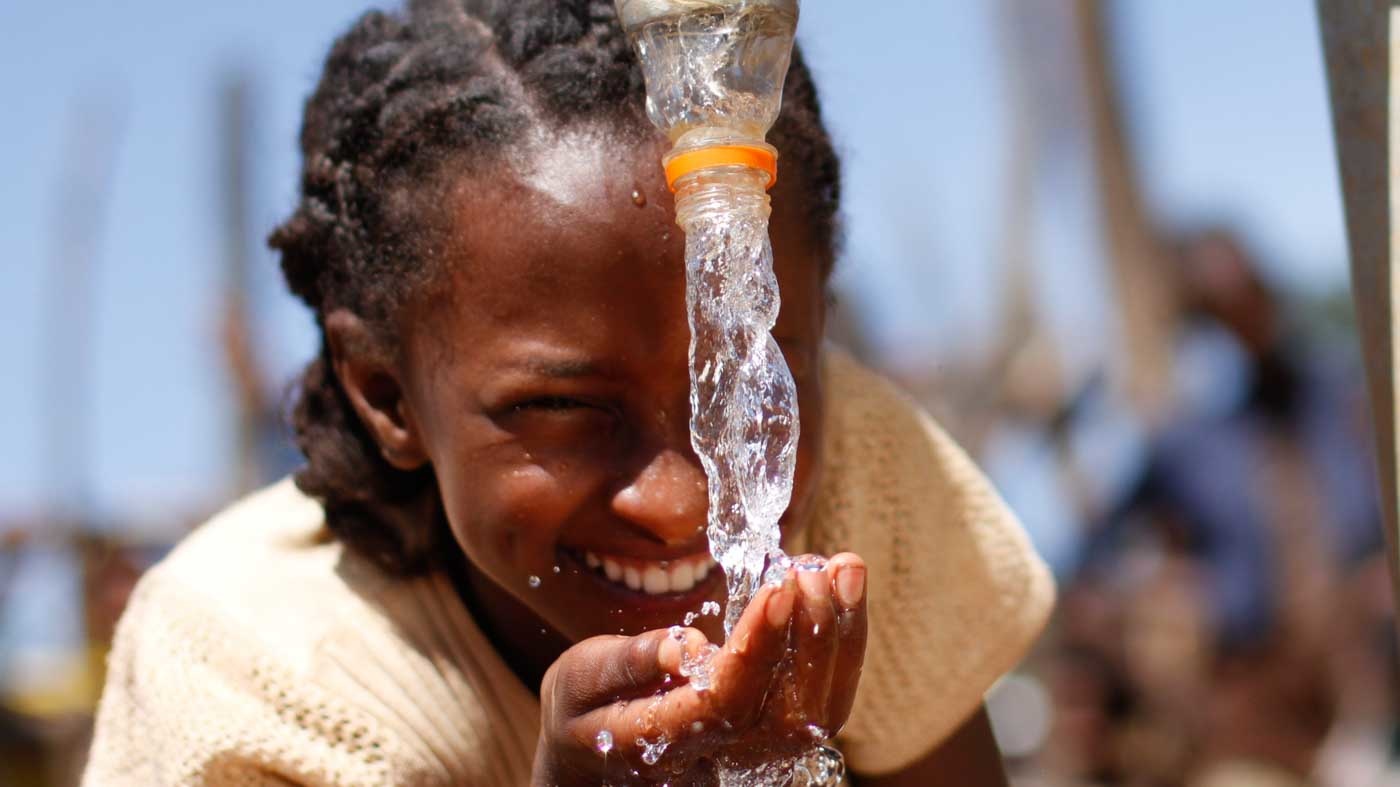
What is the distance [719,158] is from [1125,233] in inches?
213

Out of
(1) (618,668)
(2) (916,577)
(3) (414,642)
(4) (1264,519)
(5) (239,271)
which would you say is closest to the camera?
(1) (618,668)

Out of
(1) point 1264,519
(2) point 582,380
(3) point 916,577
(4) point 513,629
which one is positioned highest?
(2) point 582,380

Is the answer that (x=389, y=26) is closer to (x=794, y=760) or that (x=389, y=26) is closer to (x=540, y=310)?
(x=540, y=310)

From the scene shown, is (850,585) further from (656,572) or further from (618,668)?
(656,572)

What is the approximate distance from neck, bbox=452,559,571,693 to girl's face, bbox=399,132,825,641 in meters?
0.14

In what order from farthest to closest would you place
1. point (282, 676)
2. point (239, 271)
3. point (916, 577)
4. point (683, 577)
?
point (239, 271) < point (916, 577) < point (282, 676) < point (683, 577)

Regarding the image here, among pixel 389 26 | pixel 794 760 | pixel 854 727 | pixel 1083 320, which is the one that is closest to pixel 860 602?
pixel 794 760

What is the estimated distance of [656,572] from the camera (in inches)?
61.2

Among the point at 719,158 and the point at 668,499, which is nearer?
the point at 719,158

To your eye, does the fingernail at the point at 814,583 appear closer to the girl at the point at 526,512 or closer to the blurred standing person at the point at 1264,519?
the girl at the point at 526,512

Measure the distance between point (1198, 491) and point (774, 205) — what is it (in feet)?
10.6

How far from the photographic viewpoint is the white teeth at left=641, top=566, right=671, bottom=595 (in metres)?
1.55

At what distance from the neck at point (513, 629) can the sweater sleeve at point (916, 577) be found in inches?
14.7

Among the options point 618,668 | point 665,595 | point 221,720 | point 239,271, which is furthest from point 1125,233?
point 618,668
